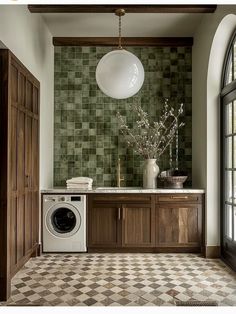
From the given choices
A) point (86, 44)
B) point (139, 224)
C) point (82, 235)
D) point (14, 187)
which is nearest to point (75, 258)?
point (82, 235)

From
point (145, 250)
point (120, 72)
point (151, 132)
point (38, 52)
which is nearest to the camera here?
point (120, 72)

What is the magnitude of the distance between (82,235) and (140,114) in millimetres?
1830

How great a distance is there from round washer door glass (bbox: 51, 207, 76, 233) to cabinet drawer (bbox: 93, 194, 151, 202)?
37 cm

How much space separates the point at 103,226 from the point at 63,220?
0.51 m

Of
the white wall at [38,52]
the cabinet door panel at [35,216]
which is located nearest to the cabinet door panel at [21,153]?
the cabinet door panel at [35,216]

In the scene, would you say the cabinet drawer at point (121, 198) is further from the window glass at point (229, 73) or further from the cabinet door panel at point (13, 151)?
the window glass at point (229, 73)

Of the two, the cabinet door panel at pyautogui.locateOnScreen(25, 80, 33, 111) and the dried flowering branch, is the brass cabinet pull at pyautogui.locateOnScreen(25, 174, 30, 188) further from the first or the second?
the dried flowering branch

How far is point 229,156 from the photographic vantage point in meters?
3.45

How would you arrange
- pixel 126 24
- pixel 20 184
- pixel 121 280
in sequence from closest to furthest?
pixel 121 280 < pixel 20 184 < pixel 126 24

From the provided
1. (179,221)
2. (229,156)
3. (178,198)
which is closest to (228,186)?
(229,156)

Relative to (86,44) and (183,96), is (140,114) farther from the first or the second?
(86,44)

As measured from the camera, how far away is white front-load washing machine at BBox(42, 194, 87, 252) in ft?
12.3

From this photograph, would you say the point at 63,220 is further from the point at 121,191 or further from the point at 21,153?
the point at 21,153

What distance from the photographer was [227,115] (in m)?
3.52
